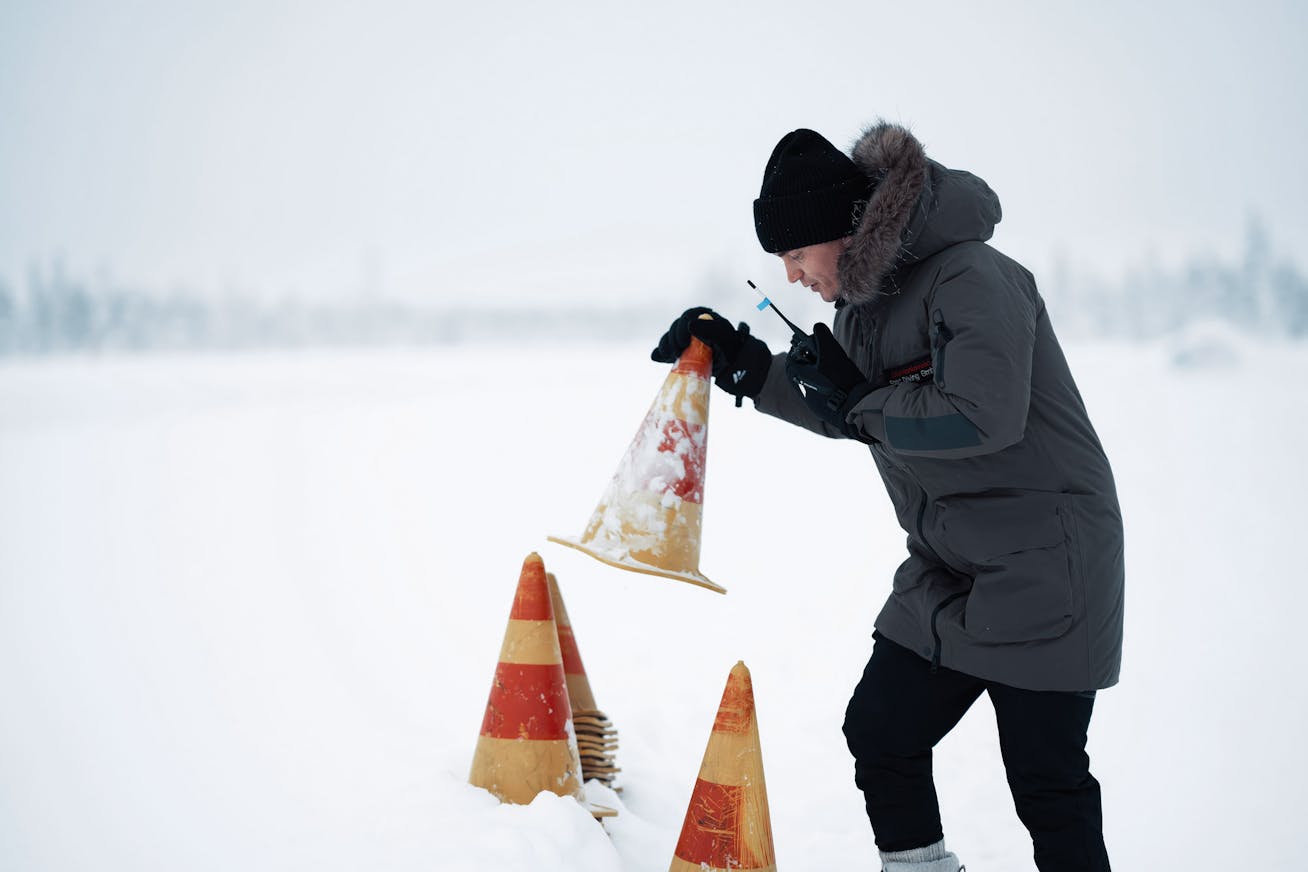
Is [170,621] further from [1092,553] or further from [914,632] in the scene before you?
[1092,553]

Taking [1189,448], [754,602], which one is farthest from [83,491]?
[1189,448]

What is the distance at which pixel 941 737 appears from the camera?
202 cm

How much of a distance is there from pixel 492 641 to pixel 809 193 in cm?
299

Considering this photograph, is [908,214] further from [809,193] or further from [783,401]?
[783,401]

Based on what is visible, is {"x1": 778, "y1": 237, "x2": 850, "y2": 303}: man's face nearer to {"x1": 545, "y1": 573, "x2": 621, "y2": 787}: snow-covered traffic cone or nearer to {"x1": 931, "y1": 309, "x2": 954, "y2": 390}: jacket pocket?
{"x1": 931, "y1": 309, "x2": 954, "y2": 390}: jacket pocket

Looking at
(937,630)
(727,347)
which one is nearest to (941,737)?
(937,630)

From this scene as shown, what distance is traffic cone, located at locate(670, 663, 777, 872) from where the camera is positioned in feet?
6.86

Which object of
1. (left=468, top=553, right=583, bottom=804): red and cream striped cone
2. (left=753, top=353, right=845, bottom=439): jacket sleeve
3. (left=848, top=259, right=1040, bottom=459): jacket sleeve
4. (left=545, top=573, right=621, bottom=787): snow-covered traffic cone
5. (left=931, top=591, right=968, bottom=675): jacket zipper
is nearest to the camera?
(left=848, top=259, right=1040, bottom=459): jacket sleeve

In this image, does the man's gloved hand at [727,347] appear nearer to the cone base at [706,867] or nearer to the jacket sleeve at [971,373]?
the jacket sleeve at [971,373]

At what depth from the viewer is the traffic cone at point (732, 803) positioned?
82.3 inches

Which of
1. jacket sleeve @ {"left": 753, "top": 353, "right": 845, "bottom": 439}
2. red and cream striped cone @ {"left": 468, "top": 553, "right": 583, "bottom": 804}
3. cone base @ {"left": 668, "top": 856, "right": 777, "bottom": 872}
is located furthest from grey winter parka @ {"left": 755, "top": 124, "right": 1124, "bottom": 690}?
red and cream striped cone @ {"left": 468, "top": 553, "right": 583, "bottom": 804}

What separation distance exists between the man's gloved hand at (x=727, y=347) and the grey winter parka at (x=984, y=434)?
0.39 meters

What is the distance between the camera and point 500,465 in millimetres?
7355

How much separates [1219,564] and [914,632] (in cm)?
385
